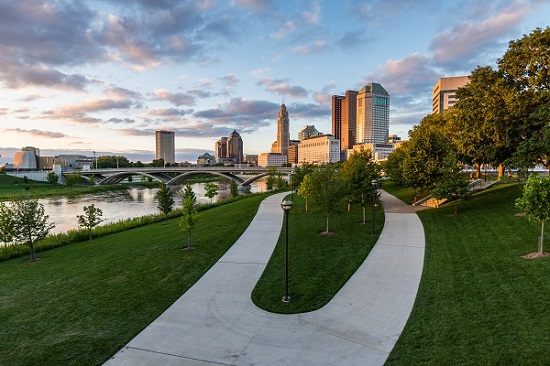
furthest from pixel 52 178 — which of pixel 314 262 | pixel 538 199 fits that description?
pixel 538 199

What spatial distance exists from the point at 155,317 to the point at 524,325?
30.9 feet

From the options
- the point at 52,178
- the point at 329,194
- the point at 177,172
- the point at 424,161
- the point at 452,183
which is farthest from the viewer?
the point at 177,172

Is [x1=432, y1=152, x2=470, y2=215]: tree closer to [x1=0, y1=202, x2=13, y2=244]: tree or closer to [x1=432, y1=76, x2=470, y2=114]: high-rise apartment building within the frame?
[x1=0, y1=202, x2=13, y2=244]: tree

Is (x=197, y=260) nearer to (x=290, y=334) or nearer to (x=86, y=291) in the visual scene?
(x=86, y=291)

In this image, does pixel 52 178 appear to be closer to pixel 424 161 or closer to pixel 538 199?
pixel 424 161

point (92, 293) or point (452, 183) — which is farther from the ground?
point (452, 183)

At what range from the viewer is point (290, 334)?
7.96 meters

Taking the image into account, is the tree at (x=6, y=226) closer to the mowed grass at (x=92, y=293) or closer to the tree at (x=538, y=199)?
the mowed grass at (x=92, y=293)

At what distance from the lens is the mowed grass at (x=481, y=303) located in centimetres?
658

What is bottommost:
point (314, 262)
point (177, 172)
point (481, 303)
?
point (314, 262)

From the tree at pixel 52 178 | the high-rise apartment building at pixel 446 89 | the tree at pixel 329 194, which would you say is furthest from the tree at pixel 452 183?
the high-rise apartment building at pixel 446 89

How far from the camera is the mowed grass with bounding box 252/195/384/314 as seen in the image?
9984 millimetres

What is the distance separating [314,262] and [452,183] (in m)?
12.9

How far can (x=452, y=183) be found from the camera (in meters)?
20.8
